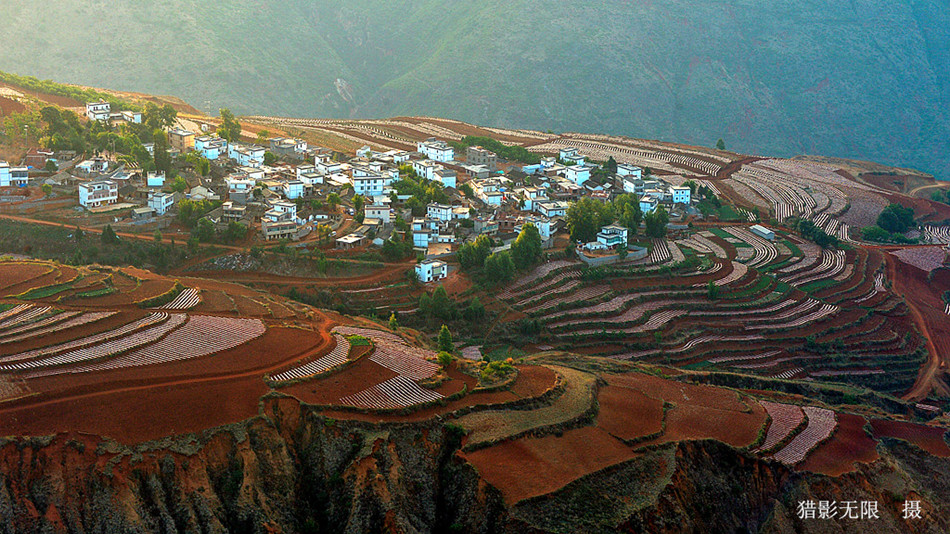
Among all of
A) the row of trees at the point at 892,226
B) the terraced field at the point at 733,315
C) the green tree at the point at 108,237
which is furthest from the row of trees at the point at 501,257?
the row of trees at the point at 892,226

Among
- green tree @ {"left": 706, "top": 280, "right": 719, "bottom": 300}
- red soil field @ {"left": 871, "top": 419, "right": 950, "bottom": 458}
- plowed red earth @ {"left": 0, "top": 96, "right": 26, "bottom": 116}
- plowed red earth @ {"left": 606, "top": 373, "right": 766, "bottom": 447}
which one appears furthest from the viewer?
plowed red earth @ {"left": 0, "top": 96, "right": 26, "bottom": 116}

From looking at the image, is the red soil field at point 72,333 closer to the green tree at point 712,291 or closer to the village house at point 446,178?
the village house at point 446,178

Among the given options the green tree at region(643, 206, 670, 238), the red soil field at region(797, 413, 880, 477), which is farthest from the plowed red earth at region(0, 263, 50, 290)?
the green tree at region(643, 206, 670, 238)

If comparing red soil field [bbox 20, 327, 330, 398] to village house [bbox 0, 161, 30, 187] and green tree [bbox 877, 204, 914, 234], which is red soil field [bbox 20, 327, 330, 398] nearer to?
village house [bbox 0, 161, 30, 187]

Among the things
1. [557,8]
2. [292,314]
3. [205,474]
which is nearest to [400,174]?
[292,314]

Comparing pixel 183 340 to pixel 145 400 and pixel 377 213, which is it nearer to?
pixel 145 400

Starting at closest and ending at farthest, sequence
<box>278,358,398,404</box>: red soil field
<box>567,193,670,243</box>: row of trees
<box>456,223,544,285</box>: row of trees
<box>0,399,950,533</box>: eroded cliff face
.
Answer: <box>0,399,950,533</box>: eroded cliff face < <box>278,358,398,404</box>: red soil field < <box>456,223,544,285</box>: row of trees < <box>567,193,670,243</box>: row of trees
